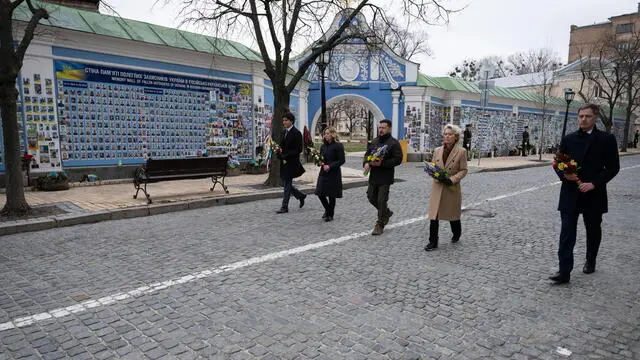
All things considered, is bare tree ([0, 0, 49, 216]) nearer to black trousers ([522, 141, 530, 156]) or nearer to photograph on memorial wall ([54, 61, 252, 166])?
photograph on memorial wall ([54, 61, 252, 166])

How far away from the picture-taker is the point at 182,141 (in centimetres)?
1341

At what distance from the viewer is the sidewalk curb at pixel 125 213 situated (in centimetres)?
704

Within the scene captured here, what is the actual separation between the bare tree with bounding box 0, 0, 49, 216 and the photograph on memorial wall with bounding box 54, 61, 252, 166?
3.60 metres

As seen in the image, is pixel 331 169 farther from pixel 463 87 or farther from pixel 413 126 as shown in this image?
pixel 463 87

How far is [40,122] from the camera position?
35.0 feet

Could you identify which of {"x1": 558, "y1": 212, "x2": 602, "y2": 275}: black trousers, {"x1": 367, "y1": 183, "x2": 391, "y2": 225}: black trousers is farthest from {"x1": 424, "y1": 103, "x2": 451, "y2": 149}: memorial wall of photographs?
{"x1": 558, "y1": 212, "x2": 602, "y2": 275}: black trousers

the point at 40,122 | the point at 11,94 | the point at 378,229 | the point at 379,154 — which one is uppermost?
the point at 11,94

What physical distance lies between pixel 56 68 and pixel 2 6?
3.62 metres

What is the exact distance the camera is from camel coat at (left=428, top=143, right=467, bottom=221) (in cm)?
594

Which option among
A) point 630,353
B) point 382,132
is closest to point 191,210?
point 382,132

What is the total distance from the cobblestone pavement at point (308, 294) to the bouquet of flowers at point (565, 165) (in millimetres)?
1245

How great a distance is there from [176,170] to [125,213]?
5.99ft

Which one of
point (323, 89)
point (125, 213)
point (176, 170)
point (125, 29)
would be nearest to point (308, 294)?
point (125, 213)

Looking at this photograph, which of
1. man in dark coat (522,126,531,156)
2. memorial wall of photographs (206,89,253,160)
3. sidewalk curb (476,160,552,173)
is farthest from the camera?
man in dark coat (522,126,531,156)
